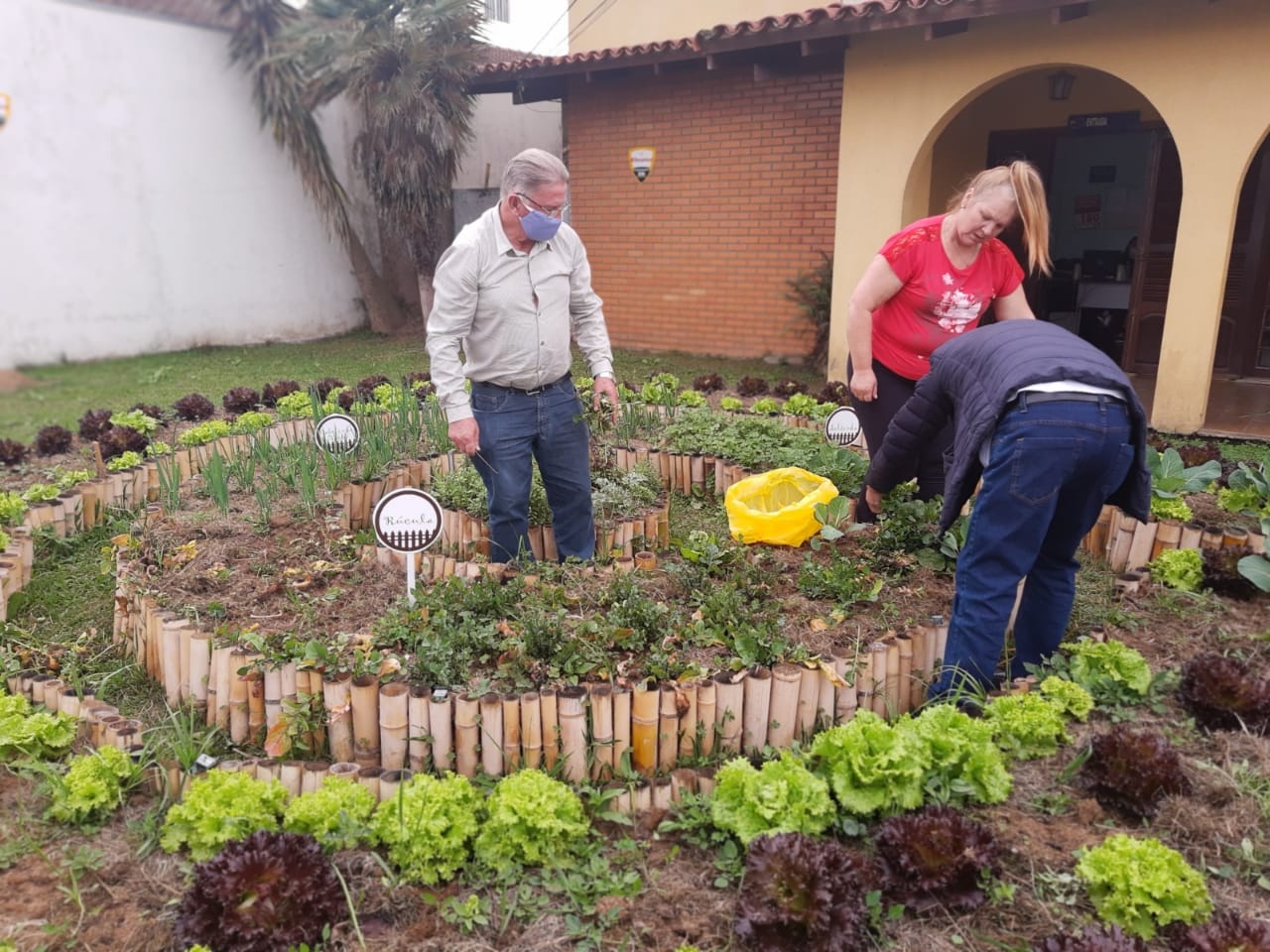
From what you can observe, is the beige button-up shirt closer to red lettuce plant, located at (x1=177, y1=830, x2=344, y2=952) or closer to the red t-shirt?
the red t-shirt

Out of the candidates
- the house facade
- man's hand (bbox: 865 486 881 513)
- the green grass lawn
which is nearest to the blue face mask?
man's hand (bbox: 865 486 881 513)

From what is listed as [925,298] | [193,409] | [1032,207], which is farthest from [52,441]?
[1032,207]

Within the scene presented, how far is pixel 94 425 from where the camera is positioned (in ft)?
20.0

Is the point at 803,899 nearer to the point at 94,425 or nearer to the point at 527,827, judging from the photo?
the point at 527,827

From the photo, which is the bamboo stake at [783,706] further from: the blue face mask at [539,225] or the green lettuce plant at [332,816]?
the blue face mask at [539,225]

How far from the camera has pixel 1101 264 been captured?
1046 centimetres

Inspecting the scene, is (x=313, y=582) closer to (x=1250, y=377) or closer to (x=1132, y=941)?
(x=1132, y=941)

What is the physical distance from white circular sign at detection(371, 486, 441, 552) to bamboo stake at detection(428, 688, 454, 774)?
661 millimetres

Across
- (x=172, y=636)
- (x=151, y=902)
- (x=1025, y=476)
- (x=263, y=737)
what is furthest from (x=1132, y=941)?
(x=172, y=636)

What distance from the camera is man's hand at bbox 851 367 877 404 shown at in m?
3.86

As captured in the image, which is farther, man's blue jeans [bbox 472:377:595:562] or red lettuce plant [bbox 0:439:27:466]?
red lettuce plant [bbox 0:439:27:466]

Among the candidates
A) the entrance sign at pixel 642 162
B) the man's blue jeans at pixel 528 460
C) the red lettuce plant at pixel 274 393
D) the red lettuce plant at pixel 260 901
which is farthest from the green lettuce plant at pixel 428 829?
the entrance sign at pixel 642 162

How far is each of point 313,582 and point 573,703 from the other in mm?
1509

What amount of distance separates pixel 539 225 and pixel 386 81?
9.71m
